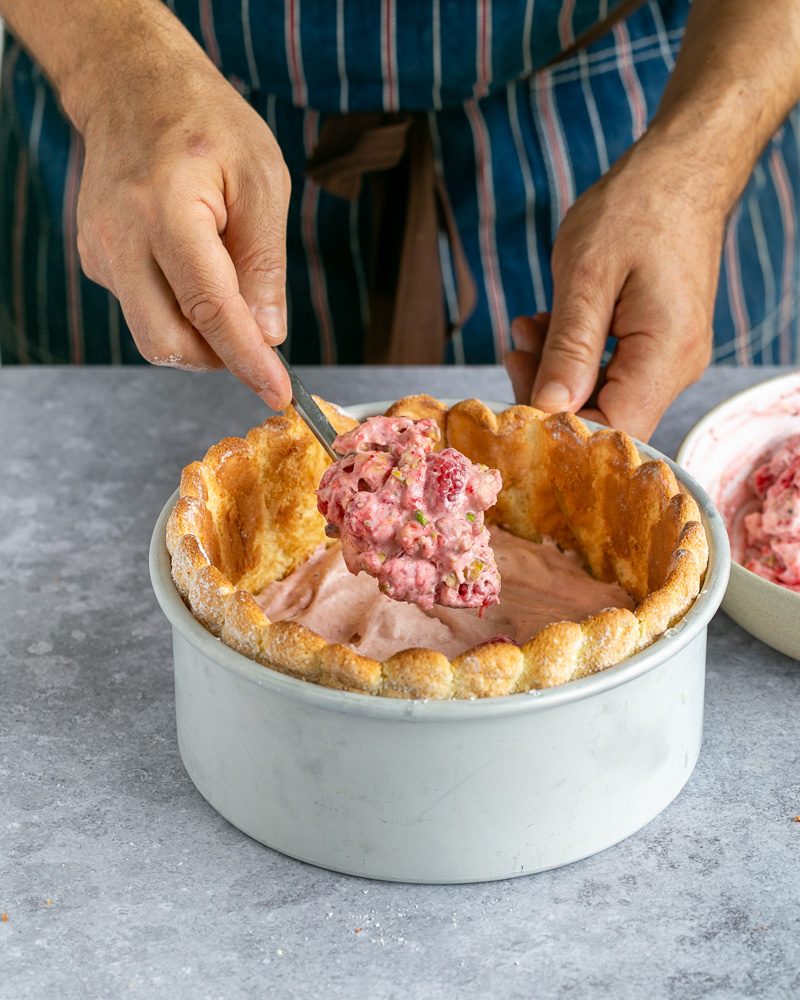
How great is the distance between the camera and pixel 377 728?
0.99 m

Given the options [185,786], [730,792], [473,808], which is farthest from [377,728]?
[730,792]

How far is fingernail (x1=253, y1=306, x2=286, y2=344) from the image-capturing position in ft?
4.13

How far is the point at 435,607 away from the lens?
4.03 ft

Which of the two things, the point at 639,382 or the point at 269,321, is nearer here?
the point at 269,321

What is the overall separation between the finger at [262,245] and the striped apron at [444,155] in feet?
2.02

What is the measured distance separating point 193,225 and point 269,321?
125mm

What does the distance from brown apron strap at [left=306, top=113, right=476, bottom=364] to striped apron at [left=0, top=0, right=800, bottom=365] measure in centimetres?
3

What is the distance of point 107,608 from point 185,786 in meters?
0.32

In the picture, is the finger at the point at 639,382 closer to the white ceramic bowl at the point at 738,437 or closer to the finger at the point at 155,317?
the white ceramic bowl at the point at 738,437

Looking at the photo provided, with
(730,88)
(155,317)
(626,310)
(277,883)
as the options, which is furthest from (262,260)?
(730,88)

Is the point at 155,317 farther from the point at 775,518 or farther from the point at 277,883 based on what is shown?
the point at 775,518

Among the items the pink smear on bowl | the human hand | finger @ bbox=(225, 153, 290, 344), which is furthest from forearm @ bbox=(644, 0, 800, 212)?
finger @ bbox=(225, 153, 290, 344)

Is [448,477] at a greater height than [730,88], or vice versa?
[730,88]

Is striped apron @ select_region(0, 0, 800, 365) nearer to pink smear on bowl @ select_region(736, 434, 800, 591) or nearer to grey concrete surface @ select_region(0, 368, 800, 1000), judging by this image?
pink smear on bowl @ select_region(736, 434, 800, 591)
